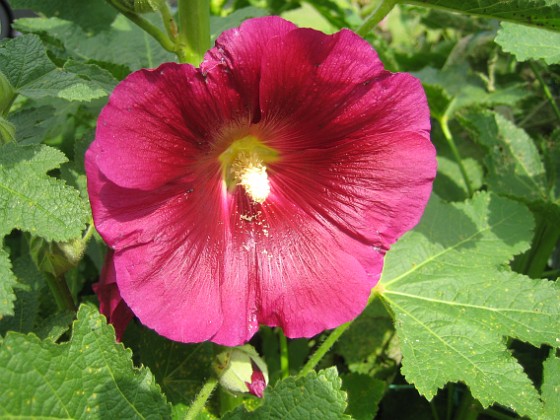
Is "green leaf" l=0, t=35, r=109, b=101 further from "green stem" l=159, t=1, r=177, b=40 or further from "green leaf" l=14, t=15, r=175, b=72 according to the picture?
"green leaf" l=14, t=15, r=175, b=72

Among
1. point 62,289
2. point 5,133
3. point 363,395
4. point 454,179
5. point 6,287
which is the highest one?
point 5,133

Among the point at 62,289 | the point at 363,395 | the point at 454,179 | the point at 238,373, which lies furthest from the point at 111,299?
the point at 454,179

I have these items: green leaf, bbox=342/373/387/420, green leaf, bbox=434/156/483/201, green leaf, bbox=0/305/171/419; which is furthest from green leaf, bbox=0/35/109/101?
green leaf, bbox=434/156/483/201

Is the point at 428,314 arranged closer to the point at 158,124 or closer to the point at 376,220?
the point at 376,220

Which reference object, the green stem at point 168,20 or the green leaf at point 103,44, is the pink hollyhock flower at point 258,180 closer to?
the green stem at point 168,20

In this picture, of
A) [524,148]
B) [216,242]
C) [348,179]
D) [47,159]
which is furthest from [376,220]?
[524,148]

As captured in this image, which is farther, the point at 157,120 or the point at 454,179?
the point at 454,179

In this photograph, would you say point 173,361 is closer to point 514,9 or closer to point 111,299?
point 111,299
